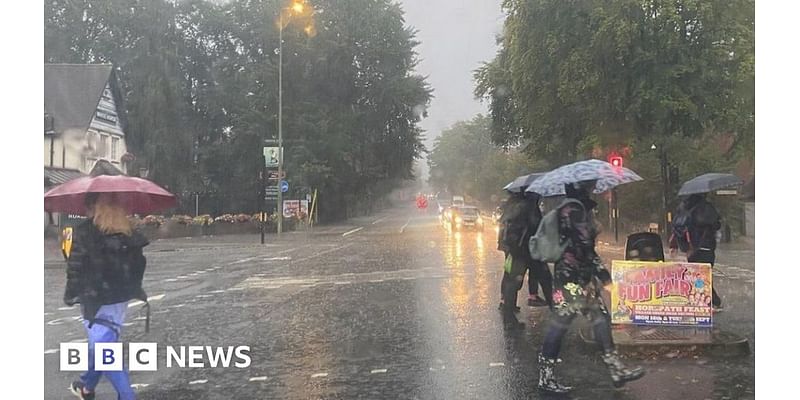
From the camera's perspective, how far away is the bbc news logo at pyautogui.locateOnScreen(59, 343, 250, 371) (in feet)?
9.25

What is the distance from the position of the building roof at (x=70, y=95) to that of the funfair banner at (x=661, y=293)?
2.60 m

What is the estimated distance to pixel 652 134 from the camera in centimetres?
301

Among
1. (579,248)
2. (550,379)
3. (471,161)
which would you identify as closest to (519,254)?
(579,248)

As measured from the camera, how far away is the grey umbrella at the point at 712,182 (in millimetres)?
3004

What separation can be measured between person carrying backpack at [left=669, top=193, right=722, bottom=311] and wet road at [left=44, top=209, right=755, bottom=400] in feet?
0.31

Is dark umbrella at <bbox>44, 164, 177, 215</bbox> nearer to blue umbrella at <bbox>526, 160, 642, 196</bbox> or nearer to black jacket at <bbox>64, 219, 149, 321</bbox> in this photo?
black jacket at <bbox>64, 219, 149, 321</bbox>

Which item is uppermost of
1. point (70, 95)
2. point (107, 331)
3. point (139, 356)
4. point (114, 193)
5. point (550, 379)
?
point (70, 95)

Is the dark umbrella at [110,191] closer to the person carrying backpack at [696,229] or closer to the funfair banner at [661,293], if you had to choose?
the funfair banner at [661,293]

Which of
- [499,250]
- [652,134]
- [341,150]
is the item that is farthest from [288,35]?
[652,134]

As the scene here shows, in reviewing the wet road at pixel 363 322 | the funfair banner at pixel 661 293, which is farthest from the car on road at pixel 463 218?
the funfair banner at pixel 661 293

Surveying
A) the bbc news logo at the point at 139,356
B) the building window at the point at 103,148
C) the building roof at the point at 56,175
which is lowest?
the bbc news logo at the point at 139,356

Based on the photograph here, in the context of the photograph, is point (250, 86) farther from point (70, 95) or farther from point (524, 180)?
point (524, 180)

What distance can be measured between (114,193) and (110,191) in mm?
19

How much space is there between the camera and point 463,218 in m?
3.39
